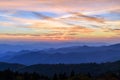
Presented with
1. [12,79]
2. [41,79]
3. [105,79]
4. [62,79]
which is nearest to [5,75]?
[12,79]

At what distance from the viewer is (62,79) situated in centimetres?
17388

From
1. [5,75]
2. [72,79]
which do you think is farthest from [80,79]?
[5,75]

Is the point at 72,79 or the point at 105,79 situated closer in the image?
the point at 72,79

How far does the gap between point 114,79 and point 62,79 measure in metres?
28.8

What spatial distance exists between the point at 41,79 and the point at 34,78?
7723mm

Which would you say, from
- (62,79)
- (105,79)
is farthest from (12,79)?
(105,79)

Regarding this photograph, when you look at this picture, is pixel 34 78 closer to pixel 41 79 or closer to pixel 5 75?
pixel 41 79

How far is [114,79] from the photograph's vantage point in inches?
7077

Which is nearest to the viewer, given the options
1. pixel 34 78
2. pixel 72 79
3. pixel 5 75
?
pixel 72 79

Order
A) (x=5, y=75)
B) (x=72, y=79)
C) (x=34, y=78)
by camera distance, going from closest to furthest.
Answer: (x=72, y=79)
(x=34, y=78)
(x=5, y=75)

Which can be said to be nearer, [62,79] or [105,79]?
[62,79]

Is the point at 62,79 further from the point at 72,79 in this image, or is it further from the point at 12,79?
the point at 12,79

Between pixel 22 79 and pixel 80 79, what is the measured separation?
111ft

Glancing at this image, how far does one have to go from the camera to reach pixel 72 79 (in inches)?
6718
